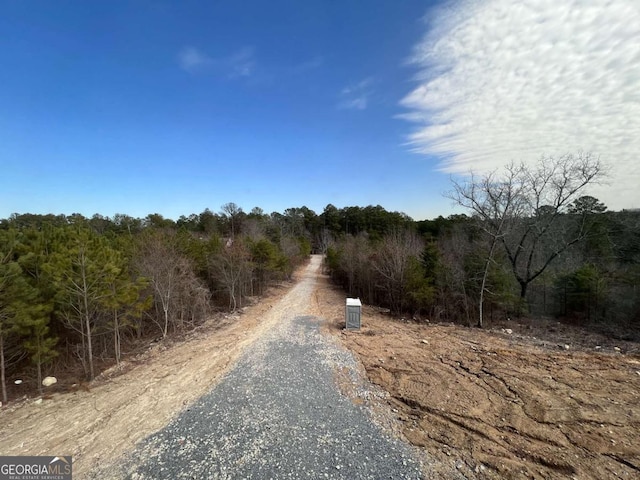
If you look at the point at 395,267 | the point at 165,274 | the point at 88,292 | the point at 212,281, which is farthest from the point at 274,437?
the point at 212,281

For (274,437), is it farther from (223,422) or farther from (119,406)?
(119,406)

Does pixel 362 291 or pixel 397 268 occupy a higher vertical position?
pixel 397 268

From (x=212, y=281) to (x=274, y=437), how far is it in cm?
1630

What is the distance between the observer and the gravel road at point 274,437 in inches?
174

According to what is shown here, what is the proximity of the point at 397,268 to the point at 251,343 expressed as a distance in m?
9.61

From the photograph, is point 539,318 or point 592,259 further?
point 592,259

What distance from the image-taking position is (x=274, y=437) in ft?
17.0

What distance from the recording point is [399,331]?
11.5 metres

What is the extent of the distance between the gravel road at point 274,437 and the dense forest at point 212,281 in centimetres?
667

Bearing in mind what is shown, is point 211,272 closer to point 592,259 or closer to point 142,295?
point 142,295

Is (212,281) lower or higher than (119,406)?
higher

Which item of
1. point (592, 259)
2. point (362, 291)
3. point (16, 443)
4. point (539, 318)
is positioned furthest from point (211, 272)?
point (592, 259)

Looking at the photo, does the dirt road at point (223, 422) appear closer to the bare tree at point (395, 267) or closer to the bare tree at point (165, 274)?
the bare tree at point (165, 274)

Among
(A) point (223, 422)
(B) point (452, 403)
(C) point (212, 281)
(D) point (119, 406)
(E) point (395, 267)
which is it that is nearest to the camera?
(A) point (223, 422)
